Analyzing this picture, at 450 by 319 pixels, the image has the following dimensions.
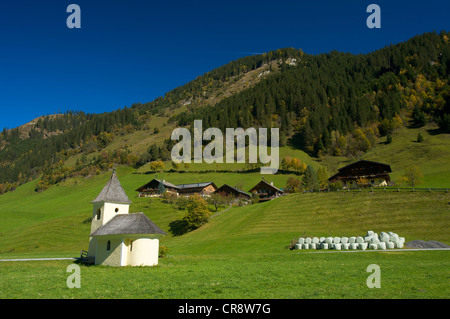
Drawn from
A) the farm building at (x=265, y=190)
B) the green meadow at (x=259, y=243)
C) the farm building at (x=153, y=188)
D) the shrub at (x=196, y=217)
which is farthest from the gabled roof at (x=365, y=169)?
the farm building at (x=153, y=188)

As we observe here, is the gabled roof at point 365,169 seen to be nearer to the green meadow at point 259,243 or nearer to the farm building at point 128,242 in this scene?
the green meadow at point 259,243

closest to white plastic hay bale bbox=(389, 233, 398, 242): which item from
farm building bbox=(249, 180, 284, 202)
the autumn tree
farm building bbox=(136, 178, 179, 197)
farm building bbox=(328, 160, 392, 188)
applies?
the autumn tree

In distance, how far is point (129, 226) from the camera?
2853cm

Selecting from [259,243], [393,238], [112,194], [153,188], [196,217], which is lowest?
[259,243]

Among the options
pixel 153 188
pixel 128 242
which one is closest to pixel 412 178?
pixel 128 242

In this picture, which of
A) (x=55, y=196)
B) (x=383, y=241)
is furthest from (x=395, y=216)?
(x=55, y=196)

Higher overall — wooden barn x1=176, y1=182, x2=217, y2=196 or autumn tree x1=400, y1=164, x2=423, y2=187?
autumn tree x1=400, y1=164, x2=423, y2=187

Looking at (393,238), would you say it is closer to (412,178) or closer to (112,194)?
(112,194)

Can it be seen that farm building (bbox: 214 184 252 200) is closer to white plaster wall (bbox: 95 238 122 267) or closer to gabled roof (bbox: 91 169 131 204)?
gabled roof (bbox: 91 169 131 204)

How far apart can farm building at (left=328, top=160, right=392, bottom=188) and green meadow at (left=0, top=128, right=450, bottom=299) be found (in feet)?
31.0

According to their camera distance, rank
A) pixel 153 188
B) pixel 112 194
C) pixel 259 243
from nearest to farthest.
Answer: pixel 112 194 → pixel 259 243 → pixel 153 188

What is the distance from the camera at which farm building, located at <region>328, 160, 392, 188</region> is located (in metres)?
86.6

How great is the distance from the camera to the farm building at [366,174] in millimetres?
86575

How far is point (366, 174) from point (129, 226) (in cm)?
8246
